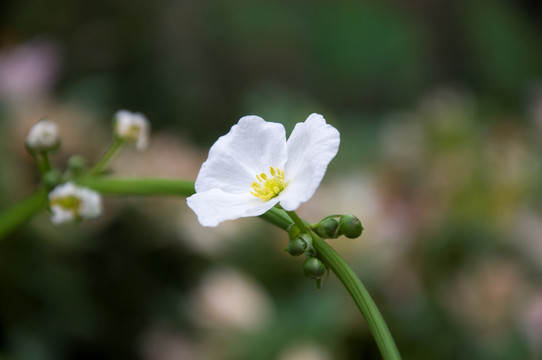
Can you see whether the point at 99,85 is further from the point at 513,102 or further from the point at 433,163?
the point at 513,102

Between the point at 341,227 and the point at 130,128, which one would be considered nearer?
the point at 341,227

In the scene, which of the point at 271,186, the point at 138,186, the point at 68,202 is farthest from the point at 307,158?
the point at 68,202

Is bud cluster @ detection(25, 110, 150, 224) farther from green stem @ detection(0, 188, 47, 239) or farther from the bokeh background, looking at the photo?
the bokeh background

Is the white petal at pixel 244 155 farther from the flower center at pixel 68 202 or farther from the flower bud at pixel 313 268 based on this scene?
the flower center at pixel 68 202

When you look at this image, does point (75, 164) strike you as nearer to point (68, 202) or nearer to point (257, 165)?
point (68, 202)

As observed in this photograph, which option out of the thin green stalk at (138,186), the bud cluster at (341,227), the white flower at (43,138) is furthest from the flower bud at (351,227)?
the white flower at (43,138)
